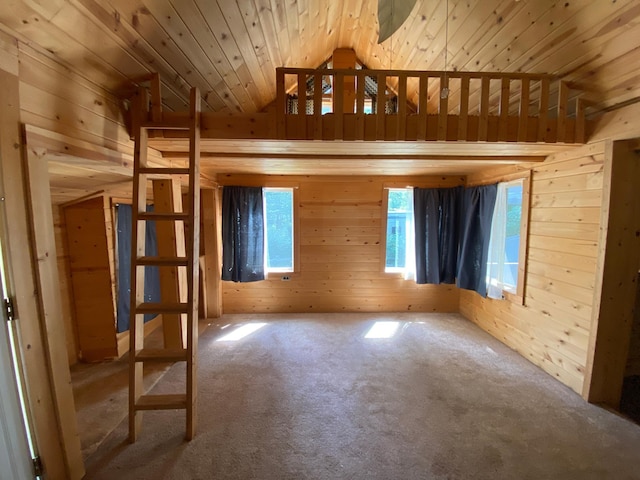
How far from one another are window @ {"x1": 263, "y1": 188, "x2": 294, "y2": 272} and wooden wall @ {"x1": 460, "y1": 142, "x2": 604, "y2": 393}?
9.31 feet

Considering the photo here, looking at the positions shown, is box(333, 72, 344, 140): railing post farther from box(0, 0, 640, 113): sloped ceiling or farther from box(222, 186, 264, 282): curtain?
box(222, 186, 264, 282): curtain

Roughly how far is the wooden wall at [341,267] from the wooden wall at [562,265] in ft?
4.66

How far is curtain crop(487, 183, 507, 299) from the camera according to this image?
3242 millimetres

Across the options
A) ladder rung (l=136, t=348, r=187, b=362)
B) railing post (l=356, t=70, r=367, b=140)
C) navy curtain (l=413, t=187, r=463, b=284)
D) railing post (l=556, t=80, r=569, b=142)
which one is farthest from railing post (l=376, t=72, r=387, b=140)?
navy curtain (l=413, t=187, r=463, b=284)

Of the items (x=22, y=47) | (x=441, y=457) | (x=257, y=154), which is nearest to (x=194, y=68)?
(x=257, y=154)

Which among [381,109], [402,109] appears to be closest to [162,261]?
[381,109]

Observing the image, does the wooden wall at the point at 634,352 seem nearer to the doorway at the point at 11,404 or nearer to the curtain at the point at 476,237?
the curtain at the point at 476,237

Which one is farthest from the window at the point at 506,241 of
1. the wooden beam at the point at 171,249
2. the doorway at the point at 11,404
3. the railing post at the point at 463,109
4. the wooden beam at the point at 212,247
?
the doorway at the point at 11,404

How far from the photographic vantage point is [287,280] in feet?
13.6

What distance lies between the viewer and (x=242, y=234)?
3.96 metres

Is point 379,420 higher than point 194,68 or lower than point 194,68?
lower

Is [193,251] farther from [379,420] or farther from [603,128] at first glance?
[603,128]

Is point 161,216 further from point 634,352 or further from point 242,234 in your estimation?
point 634,352

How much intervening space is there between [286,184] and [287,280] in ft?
4.54
